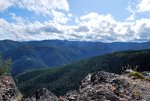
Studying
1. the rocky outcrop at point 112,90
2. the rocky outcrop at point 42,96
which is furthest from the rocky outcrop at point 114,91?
the rocky outcrop at point 42,96

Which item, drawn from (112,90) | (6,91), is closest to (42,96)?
(6,91)

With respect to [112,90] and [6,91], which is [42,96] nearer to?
[6,91]

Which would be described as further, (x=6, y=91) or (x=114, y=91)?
(x=6, y=91)

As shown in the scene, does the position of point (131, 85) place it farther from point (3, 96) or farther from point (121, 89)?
point (3, 96)

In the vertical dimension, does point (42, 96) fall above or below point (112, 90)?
below

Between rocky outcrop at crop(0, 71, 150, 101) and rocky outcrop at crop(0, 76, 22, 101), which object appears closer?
rocky outcrop at crop(0, 71, 150, 101)

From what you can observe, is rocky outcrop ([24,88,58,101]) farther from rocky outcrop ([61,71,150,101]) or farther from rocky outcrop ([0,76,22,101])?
rocky outcrop ([61,71,150,101])

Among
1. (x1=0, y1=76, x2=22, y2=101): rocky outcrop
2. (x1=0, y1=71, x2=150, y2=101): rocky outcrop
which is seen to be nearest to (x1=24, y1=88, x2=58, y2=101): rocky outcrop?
(x1=0, y1=76, x2=22, y2=101): rocky outcrop

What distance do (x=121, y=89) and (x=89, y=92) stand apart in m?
1.90

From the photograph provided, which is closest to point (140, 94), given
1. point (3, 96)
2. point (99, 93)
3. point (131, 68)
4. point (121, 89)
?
point (121, 89)

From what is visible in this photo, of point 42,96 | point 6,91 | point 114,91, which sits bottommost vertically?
point 6,91

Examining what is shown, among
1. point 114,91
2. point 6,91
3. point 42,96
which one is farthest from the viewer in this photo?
point 6,91

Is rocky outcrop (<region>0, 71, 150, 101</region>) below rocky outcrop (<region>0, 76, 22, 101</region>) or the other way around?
the other way around

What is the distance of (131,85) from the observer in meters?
17.6
